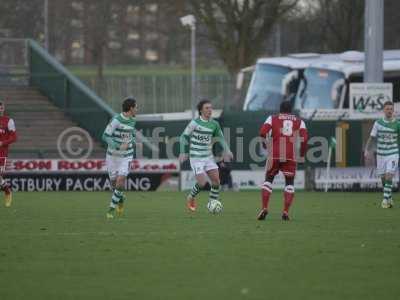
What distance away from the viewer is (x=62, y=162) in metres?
31.6

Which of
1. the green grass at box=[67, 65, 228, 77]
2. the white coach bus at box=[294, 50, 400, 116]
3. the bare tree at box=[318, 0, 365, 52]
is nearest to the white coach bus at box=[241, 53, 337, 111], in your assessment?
the white coach bus at box=[294, 50, 400, 116]

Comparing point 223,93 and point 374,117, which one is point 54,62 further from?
point 374,117

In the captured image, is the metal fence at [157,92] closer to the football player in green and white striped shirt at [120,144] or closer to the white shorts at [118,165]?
the white shorts at [118,165]

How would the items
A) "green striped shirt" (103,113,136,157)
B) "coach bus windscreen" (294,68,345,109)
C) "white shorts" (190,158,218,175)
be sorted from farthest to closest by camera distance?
"coach bus windscreen" (294,68,345,109), "white shorts" (190,158,218,175), "green striped shirt" (103,113,136,157)

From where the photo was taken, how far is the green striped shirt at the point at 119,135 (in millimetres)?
19109

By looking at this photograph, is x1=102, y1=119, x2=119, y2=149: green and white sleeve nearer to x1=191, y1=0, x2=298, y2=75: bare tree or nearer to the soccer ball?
the soccer ball

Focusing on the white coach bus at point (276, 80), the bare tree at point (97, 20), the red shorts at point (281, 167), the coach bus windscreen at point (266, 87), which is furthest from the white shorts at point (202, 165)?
the bare tree at point (97, 20)

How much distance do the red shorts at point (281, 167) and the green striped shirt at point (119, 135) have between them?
235cm

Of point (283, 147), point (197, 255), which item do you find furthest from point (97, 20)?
point (197, 255)

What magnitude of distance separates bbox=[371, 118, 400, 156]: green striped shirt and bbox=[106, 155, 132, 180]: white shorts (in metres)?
5.95

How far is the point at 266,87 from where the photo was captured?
129 feet

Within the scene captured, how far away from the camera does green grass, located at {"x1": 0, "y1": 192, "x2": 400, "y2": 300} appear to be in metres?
10.8

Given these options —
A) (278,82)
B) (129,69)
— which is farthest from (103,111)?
(129,69)

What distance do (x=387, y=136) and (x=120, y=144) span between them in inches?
246
